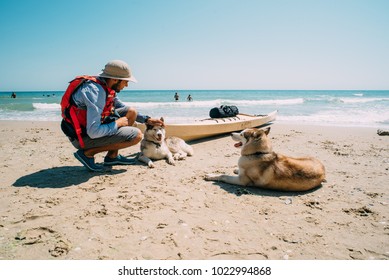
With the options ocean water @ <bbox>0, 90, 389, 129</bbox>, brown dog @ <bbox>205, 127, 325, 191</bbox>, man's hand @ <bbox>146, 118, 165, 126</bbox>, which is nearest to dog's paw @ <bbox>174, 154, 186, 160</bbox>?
man's hand @ <bbox>146, 118, 165, 126</bbox>

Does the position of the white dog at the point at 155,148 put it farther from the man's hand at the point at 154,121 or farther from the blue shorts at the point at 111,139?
the blue shorts at the point at 111,139

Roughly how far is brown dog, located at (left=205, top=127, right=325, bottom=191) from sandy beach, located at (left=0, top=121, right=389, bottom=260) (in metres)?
0.16

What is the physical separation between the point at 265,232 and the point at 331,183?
2.28 m

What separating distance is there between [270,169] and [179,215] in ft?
5.43

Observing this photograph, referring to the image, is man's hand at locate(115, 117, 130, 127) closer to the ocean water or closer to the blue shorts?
the blue shorts

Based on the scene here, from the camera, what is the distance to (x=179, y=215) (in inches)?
130

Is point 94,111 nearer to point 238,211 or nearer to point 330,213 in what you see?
point 238,211

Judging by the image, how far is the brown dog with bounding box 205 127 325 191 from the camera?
4.04 metres

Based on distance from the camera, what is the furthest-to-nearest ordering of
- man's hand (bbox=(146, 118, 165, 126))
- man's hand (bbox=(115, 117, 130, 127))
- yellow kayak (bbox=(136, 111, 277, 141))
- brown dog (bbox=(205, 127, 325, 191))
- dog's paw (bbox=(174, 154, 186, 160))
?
1. yellow kayak (bbox=(136, 111, 277, 141))
2. dog's paw (bbox=(174, 154, 186, 160))
3. man's hand (bbox=(146, 118, 165, 126))
4. man's hand (bbox=(115, 117, 130, 127))
5. brown dog (bbox=(205, 127, 325, 191))

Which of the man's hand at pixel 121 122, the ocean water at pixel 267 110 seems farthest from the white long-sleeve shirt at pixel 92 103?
the ocean water at pixel 267 110

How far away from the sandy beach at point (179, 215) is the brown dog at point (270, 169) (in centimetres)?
16

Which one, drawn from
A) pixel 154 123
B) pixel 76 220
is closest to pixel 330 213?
pixel 76 220

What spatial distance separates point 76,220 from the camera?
10.2ft
